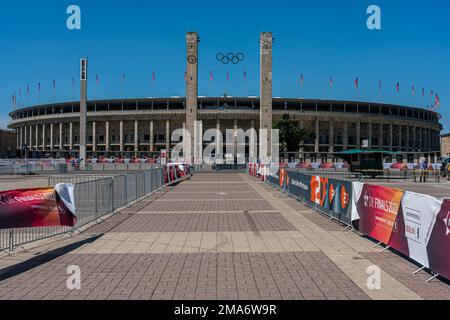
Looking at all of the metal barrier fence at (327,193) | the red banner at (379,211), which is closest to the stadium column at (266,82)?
the metal barrier fence at (327,193)

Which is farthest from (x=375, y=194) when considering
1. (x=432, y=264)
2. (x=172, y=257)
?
(x=172, y=257)

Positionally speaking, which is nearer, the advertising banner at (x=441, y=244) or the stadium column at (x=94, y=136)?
the advertising banner at (x=441, y=244)

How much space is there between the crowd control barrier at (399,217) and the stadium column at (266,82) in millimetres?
64681

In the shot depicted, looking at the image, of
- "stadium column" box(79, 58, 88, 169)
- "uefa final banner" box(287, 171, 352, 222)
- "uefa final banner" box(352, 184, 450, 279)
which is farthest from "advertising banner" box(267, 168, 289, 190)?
"stadium column" box(79, 58, 88, 169)

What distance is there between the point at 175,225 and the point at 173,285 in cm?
583

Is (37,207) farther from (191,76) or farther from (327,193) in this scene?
(191,76)

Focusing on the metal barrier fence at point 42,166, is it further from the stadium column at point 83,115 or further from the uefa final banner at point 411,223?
the uefa final banner at point 411,223

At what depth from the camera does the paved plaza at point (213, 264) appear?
608 cm

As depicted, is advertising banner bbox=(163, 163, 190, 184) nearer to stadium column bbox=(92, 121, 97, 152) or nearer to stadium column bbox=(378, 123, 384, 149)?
stadium column bbox=(92, 121, 97, 152)

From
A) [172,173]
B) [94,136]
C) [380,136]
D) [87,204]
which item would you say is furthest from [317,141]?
[87,204]

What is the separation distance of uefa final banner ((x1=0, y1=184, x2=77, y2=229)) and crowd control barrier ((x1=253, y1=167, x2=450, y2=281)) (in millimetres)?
7199

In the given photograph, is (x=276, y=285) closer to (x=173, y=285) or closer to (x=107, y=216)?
(x=173, y=285)

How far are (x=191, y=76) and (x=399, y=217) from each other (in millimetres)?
72728
